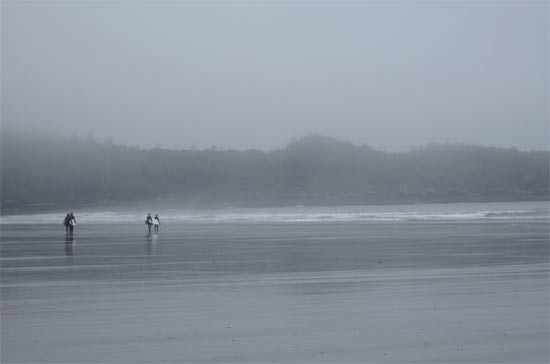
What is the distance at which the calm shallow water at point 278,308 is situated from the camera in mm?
8172

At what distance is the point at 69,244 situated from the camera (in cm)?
2723

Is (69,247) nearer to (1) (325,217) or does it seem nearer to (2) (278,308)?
(2) (278,308)

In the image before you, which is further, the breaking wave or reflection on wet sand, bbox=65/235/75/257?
the breaking wave

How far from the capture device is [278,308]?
11.0 m

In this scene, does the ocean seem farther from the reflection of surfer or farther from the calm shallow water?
the reflection of surfer

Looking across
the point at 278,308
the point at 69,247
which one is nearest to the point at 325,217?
the point at 69,247

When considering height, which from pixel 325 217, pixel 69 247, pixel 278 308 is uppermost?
pixel 325 217

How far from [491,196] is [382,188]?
72.3 feet

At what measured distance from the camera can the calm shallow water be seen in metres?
8.17

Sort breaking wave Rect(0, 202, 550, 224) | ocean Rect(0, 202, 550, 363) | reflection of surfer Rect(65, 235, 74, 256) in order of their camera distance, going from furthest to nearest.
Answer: breaking wave Rect(0, 202, 550, 224) → reflection of surfer Rect(65, 235, 74, 256) → ocean Rect(0, 202, 550, 363)

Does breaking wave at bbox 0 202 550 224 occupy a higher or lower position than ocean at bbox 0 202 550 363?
higher

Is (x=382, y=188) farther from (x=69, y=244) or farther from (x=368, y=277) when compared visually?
(x=368, y=277)

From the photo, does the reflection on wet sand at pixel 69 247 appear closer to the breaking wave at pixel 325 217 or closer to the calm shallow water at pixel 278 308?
the calm shallow water at pixel 278 308

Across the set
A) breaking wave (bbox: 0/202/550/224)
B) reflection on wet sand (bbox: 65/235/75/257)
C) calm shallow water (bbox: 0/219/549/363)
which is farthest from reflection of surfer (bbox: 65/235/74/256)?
breaking wave (bbox: 0/202/550/224)
